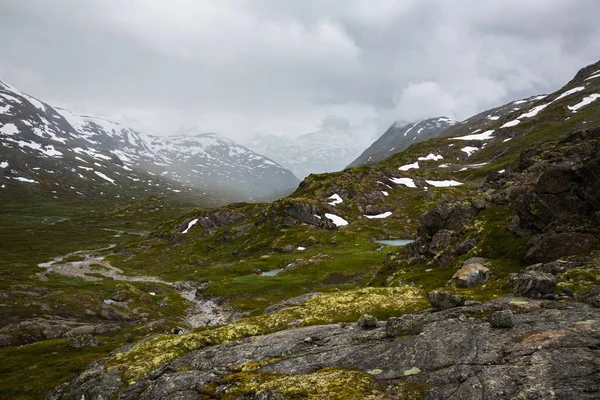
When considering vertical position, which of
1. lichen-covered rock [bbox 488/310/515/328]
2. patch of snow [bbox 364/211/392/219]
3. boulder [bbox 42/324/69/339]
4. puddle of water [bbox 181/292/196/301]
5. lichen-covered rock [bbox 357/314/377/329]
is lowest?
puddle of water [bbox 181/292/196/301]

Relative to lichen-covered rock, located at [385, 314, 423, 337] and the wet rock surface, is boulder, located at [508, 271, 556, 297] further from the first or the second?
lichen-covered rock, located at [385, 314, 423, 337]

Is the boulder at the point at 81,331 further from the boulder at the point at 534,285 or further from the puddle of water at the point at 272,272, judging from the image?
the boulder at the point at 534,285

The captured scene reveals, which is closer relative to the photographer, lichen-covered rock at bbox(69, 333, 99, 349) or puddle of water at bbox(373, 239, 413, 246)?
lichen-covered rock at bbox(69, 333, 99, 349)

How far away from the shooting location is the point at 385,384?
1925 cm

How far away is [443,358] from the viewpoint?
1991cm

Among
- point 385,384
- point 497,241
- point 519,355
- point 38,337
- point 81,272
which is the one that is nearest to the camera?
point 519,355

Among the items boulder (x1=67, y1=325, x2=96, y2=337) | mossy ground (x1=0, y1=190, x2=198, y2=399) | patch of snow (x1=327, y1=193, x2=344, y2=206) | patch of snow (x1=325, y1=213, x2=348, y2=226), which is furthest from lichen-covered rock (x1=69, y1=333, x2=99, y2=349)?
patch of snow (x1=327, y1=193, x2=344, y2=206)

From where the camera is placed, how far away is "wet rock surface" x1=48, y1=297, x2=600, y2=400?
1595cm

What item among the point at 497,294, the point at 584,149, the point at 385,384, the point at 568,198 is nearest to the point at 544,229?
the point at 568,198

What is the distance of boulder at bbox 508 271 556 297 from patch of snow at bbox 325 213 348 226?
5218 inches

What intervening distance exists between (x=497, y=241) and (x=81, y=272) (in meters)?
145

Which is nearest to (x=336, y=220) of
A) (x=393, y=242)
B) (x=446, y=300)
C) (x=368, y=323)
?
(x=393, y=242)

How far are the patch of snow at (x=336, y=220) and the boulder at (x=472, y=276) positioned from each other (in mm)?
121820

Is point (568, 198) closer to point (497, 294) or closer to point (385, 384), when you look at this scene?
point (497, 294)
